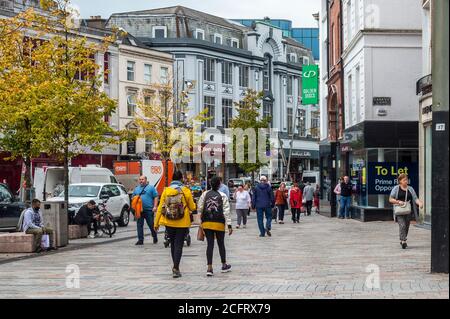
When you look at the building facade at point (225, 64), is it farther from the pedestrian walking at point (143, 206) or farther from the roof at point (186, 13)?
the pedestrian walking at point (143, 206)

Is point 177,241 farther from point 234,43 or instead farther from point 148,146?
point 234,43

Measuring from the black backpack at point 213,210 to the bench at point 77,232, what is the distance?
10.6 metres

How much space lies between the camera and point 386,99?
3253cm

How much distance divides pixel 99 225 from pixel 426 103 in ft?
34.9

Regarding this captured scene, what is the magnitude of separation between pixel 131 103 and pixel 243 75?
1999cm

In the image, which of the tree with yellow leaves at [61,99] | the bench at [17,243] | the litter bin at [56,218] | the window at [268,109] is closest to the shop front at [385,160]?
the tree with yellow leaves at [61,99]

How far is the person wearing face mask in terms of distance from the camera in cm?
1955

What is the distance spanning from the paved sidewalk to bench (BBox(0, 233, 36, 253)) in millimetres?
807

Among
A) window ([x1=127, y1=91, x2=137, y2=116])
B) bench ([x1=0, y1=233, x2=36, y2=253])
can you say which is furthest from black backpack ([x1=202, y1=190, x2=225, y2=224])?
window ([x1=127, y1=91, x2=137, y2=116])

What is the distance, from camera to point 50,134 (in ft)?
82.3

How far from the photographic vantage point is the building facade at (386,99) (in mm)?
32156

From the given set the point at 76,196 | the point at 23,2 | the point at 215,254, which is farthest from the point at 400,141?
the point at 23,2

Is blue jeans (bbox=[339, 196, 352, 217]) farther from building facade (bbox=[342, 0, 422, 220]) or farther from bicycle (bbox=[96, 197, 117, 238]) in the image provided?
bicycle (bbox=[96, 197, 117, 238])

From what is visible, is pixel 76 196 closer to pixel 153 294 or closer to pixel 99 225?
pixel 99 225
